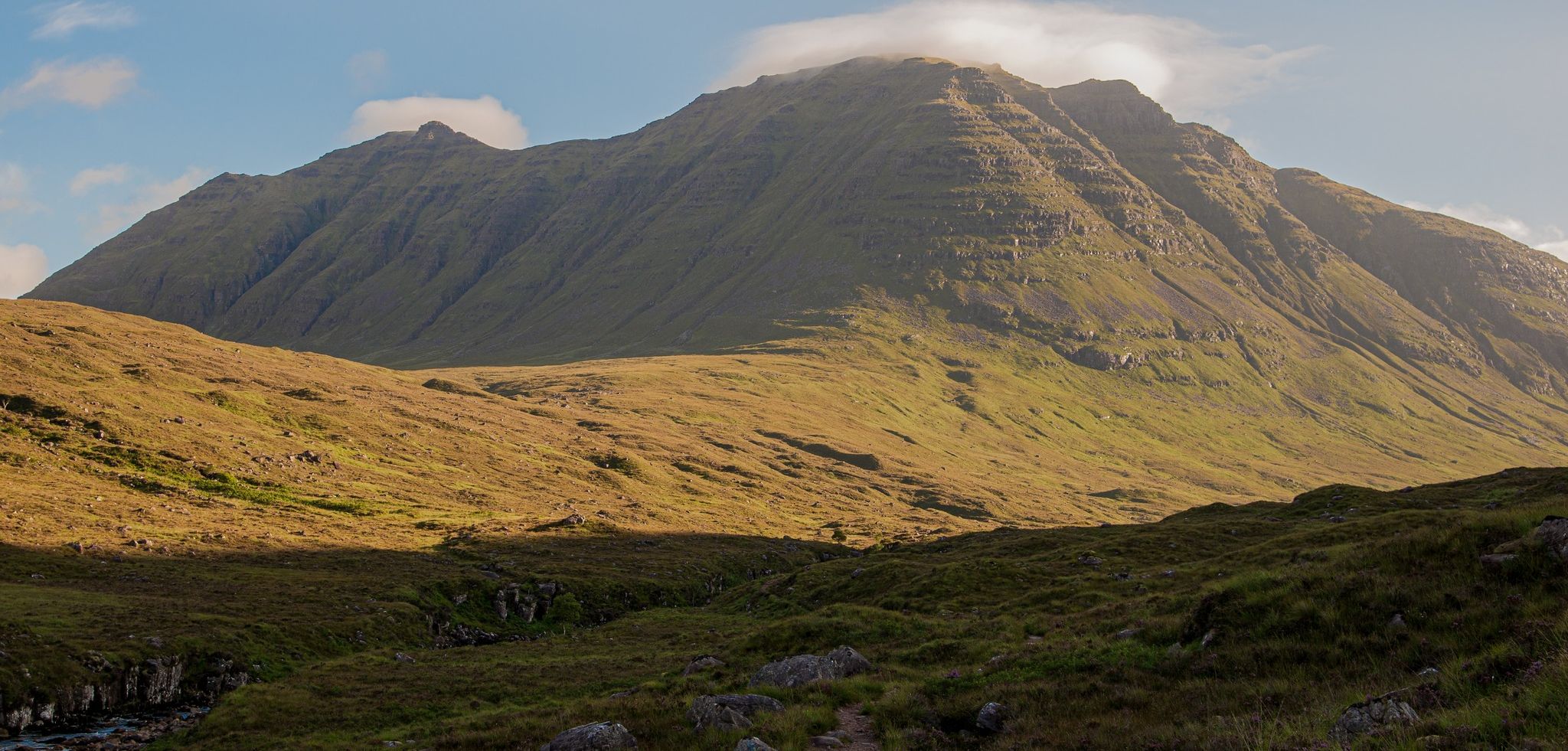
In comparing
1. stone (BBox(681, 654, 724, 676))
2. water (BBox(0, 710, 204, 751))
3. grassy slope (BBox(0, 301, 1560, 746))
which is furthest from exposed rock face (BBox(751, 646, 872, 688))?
water (BBox(0, 710, 204, 751))

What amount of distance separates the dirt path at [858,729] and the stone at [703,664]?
12943 mm

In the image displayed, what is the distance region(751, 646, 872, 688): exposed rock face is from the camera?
30.6 m

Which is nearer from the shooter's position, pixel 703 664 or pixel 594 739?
pixel 594 739

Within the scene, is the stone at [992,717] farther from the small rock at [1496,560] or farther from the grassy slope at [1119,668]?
the small rock at [1496,560]

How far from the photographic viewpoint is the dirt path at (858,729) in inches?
879

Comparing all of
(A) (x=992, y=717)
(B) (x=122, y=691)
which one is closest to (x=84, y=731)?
(B) (x=122, y=691)

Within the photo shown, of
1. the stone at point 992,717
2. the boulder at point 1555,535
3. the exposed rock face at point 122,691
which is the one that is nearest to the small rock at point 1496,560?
the boulder at point 1555,535

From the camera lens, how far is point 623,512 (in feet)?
447

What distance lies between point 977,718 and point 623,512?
119 meters

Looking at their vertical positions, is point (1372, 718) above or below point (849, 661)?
above

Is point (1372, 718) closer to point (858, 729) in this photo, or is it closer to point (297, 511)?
point (858, 729)

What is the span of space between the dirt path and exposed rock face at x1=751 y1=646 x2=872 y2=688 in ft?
12.0

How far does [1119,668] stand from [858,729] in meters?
8.37

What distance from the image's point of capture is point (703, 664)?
39.3 m
